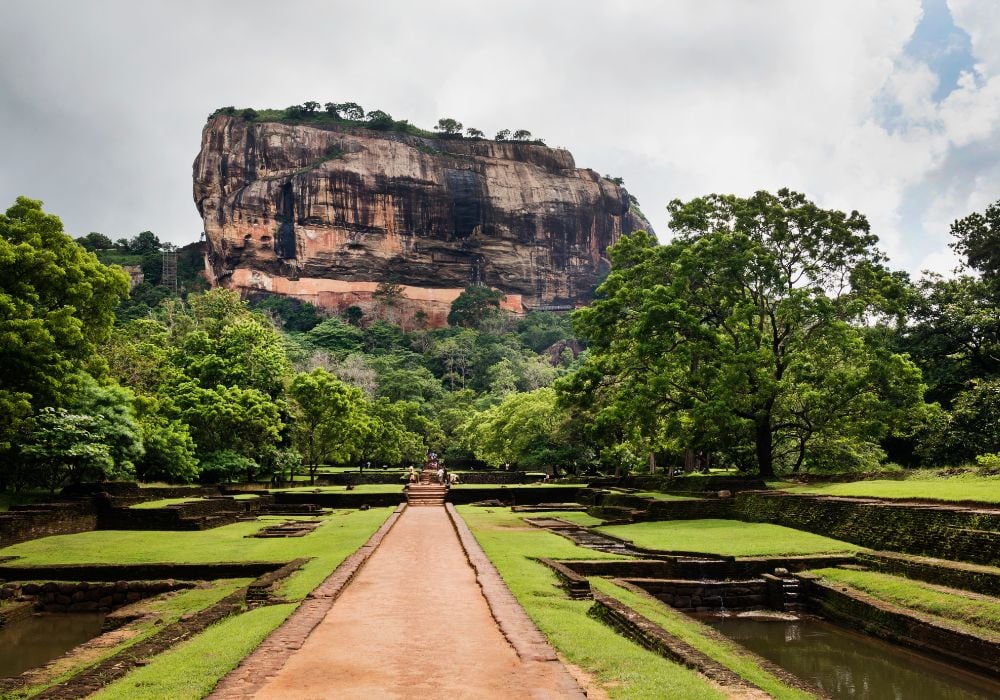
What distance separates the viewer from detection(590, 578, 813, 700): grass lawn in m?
7.25

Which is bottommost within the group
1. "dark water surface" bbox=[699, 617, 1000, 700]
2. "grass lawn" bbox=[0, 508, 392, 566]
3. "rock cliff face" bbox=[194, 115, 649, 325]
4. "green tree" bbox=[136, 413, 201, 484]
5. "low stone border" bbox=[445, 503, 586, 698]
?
"dark water surface" bbox=[699, 617, 1000, 700]

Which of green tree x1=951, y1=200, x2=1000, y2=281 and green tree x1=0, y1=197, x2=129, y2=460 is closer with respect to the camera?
green tree x1=0, y1=197, x2=129, y2=460

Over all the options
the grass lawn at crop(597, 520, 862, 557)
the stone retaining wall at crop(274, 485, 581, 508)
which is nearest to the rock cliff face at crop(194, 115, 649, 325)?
the stone retaining wall at crop(274, 485, 581, 508)

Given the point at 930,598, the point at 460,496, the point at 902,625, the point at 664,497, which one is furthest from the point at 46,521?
the point at 930,598

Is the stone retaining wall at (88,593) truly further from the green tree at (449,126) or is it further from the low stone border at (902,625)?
the green tree at (449,126)

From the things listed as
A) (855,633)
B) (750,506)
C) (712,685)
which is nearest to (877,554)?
(855,633)

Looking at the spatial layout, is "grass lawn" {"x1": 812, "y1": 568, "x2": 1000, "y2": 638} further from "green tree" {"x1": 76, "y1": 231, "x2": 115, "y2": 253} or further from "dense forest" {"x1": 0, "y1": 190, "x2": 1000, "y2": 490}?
"green tree" {"x1": 76, "y1": 231, "x2": 115, "y2": 253}

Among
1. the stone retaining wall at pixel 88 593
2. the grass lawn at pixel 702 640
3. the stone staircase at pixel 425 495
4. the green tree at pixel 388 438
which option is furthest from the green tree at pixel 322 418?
the grass lawn at pixel 702 640

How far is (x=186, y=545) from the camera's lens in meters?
16.3

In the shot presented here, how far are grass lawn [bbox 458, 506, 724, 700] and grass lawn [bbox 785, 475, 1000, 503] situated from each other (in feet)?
22.4

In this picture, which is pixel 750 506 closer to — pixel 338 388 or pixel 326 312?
pixel 338 388

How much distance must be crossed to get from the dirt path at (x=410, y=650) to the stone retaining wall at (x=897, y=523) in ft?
26.6

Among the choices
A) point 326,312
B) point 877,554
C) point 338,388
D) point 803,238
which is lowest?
point 877,554

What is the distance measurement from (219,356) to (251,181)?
77.6 meters
